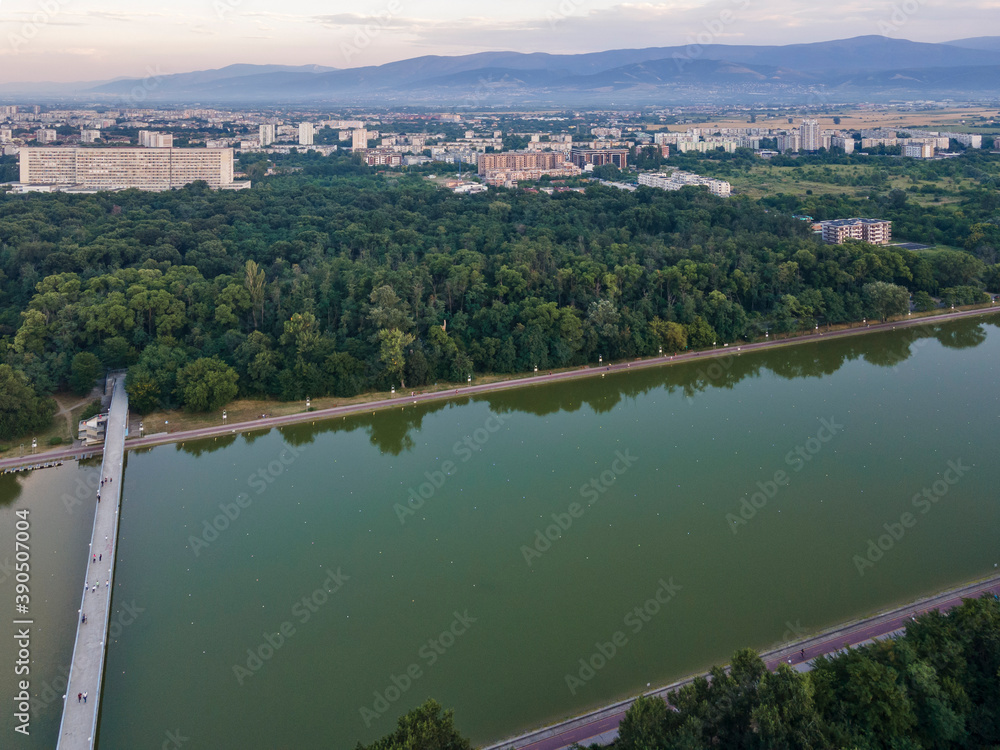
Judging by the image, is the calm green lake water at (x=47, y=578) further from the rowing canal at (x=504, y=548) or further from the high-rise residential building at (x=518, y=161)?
the high-rise residential building at (x=518, y=161)

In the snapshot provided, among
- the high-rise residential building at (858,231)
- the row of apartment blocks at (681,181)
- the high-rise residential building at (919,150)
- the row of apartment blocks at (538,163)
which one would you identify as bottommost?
the high-rise residential building at (858,231)

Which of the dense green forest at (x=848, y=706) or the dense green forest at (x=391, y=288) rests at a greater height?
the dense green forest at (x=391, y=288)

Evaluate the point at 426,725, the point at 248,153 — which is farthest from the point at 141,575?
the point at 248,153

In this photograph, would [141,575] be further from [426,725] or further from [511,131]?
[511,131]

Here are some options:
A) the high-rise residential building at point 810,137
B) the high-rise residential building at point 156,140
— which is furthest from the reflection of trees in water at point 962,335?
the high-rise residential building at point 156,140

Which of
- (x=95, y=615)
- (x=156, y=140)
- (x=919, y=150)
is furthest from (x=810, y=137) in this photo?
(x=95, y=615)

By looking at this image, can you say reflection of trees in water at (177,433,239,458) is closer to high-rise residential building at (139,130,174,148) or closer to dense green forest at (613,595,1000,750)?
dense green forest at (613,595,1000,750)
